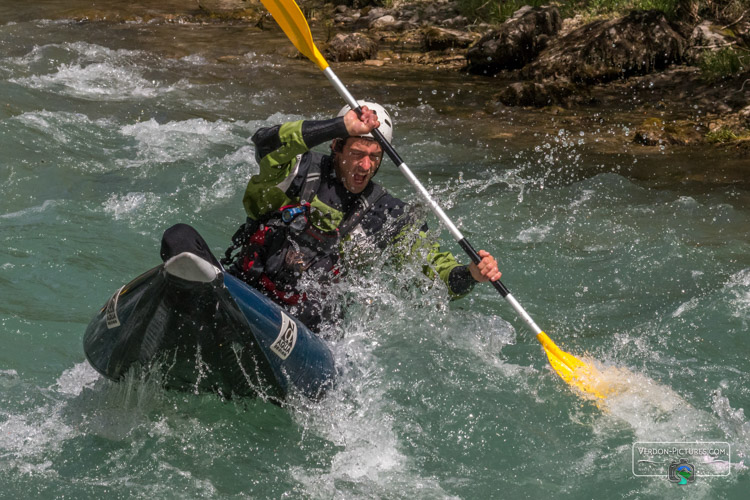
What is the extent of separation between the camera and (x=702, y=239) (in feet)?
21.6

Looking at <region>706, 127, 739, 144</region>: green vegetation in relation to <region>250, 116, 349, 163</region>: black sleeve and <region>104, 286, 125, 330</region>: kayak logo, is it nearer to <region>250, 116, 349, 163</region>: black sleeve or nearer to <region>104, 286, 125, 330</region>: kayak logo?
<region>250, 116, 349, 163</region>: black sleeve

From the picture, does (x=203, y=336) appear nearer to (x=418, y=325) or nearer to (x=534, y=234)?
(x=418, y=325)

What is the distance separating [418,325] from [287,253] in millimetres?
1181

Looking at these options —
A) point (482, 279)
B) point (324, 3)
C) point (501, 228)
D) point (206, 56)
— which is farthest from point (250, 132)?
point (324, 3)

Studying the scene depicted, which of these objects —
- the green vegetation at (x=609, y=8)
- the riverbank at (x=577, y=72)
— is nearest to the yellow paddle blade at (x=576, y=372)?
the riverbank at (x=577, y=72)

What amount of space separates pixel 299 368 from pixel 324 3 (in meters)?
15.4

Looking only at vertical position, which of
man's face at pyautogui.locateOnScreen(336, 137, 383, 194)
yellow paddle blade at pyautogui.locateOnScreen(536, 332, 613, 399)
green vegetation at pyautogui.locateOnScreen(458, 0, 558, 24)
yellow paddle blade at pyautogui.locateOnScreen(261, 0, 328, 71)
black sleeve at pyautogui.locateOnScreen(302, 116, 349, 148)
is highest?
yellow paddle blade at pyautogui.locateOnScreen(261, 0, 328, 71)

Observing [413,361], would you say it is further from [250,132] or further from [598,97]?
[598,97]

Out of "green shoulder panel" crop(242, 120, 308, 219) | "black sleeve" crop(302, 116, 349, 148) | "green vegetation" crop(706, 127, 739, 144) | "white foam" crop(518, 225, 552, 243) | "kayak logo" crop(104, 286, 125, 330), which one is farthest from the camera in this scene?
"green vegetation" crop(706, 127, 739, 144)

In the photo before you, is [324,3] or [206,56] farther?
[324,3]

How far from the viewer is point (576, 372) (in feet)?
15.1

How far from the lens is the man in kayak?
4.16m

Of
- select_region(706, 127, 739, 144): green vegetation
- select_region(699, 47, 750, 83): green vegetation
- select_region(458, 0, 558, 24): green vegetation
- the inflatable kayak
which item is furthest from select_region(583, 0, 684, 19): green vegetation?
the inflatable kayak

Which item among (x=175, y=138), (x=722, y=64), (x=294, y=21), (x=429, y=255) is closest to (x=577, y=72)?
(x=722, y=64)
